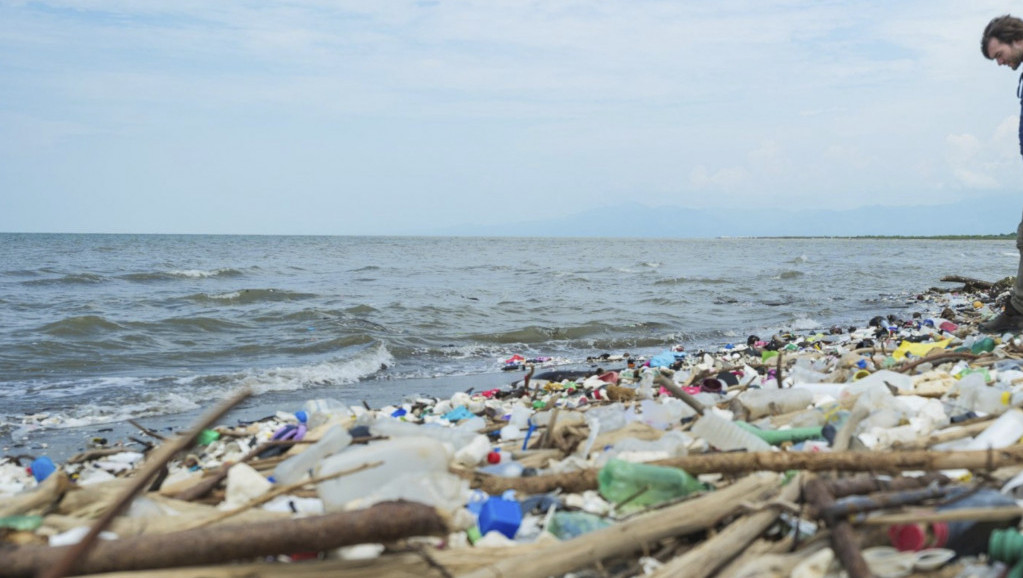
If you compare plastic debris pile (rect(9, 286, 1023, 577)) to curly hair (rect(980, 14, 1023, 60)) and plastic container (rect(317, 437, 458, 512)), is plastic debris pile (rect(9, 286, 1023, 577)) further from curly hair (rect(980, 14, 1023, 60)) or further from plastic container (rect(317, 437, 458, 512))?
curly hair (rect(980, 14, 1023, 60))

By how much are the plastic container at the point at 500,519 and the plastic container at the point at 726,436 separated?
0.94m

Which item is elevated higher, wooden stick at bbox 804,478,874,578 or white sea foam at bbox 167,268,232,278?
wooden stick at bbox 804,478,874,578

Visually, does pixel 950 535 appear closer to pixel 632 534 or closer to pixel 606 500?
pixel 632 534

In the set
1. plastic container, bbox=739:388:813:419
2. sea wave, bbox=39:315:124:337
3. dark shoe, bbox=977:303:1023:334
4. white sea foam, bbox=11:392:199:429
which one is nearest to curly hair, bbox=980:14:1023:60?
dark shoe, bbox=977:303:1023:334

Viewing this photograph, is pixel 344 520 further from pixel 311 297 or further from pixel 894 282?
pixel 894 282

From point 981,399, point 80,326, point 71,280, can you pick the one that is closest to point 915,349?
point 981,399

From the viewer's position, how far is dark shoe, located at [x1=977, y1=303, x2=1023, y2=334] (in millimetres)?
6191

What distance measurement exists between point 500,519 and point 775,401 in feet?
6.66

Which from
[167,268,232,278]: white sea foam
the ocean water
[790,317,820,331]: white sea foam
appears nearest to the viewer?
the ocean water

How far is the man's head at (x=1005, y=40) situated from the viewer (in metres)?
5.22

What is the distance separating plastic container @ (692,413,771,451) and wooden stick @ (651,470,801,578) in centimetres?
66

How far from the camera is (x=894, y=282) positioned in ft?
73.9

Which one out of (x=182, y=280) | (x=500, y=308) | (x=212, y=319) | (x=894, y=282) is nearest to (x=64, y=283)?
(x=182, y=280)

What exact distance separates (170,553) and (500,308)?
13626mm
